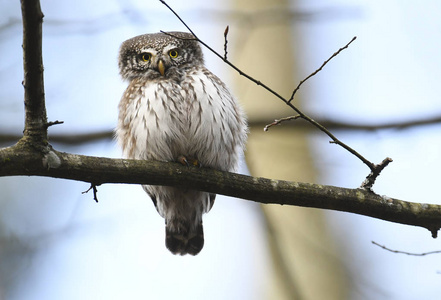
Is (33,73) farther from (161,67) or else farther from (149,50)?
(149,50)

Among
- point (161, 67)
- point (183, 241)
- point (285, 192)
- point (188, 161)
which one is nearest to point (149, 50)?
point (161, 67)

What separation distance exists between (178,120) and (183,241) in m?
A: 1.35

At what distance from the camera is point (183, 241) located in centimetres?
529

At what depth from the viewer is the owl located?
4.48 meters

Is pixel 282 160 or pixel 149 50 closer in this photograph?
pixel 149 50

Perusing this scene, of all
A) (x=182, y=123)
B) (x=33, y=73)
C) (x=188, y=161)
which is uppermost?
(x=33, y=73)

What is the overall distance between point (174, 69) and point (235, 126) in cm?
80

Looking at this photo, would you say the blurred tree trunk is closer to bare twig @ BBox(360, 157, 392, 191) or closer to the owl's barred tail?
the owl's barred tail

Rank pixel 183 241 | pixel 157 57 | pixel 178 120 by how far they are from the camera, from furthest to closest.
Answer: pixel 183 241
pixel 157 57
pixel 178 120

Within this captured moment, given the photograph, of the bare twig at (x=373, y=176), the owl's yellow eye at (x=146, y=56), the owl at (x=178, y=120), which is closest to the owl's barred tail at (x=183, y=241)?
the owl at (x=178, y=120)

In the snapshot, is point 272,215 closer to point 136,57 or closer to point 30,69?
point 136,57

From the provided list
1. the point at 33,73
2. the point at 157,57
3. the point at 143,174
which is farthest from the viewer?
the point at 157,57

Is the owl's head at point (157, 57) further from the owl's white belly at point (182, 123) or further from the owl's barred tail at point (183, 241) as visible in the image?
the owl's barred tail at point (183, 241)

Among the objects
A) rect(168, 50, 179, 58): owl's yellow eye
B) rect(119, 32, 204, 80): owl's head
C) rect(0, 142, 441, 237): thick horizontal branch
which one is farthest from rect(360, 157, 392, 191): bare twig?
rect(168, 50, 179, 58): owl's yellow eye
